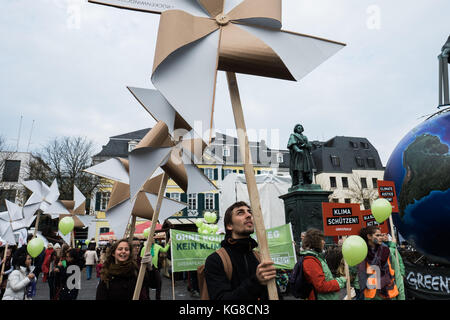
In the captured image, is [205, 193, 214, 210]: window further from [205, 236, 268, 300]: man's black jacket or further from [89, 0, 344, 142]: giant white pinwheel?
[89, 0, 344, 142]: giant white pinwheel

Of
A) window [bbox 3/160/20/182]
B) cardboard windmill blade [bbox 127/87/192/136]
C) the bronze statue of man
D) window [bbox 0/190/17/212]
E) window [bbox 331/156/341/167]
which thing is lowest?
cardboard windmill blade [bbox 127/87/192/136]

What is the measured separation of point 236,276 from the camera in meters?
2.06

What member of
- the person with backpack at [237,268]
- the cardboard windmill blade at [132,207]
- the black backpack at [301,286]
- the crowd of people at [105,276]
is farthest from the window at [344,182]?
the person with backpack at [237,268]

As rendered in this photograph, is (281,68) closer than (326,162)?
Yes

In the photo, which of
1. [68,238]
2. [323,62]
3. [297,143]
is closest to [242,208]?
[323,62]

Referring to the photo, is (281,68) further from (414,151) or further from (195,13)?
(414,151)

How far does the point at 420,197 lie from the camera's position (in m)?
4.54

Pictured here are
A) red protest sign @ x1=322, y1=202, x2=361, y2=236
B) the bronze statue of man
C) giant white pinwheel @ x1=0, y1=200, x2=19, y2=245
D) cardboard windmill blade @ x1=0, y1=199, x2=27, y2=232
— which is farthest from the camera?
the bronze statue of man

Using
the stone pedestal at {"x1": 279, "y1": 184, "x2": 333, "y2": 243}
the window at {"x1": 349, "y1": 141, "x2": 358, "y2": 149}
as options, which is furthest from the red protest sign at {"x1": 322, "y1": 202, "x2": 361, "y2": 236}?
the window at {"x1": 349, "y1": 141, "x2": 358, "y2": 149}

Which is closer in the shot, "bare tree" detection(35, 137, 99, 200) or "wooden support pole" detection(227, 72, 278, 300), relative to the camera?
"wooden support pole" detection(227, 72, 278, 300)

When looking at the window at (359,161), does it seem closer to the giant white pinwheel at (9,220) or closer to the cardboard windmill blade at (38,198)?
the cardboard windmill blade at (38,198)

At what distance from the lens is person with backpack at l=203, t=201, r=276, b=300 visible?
1779mm
